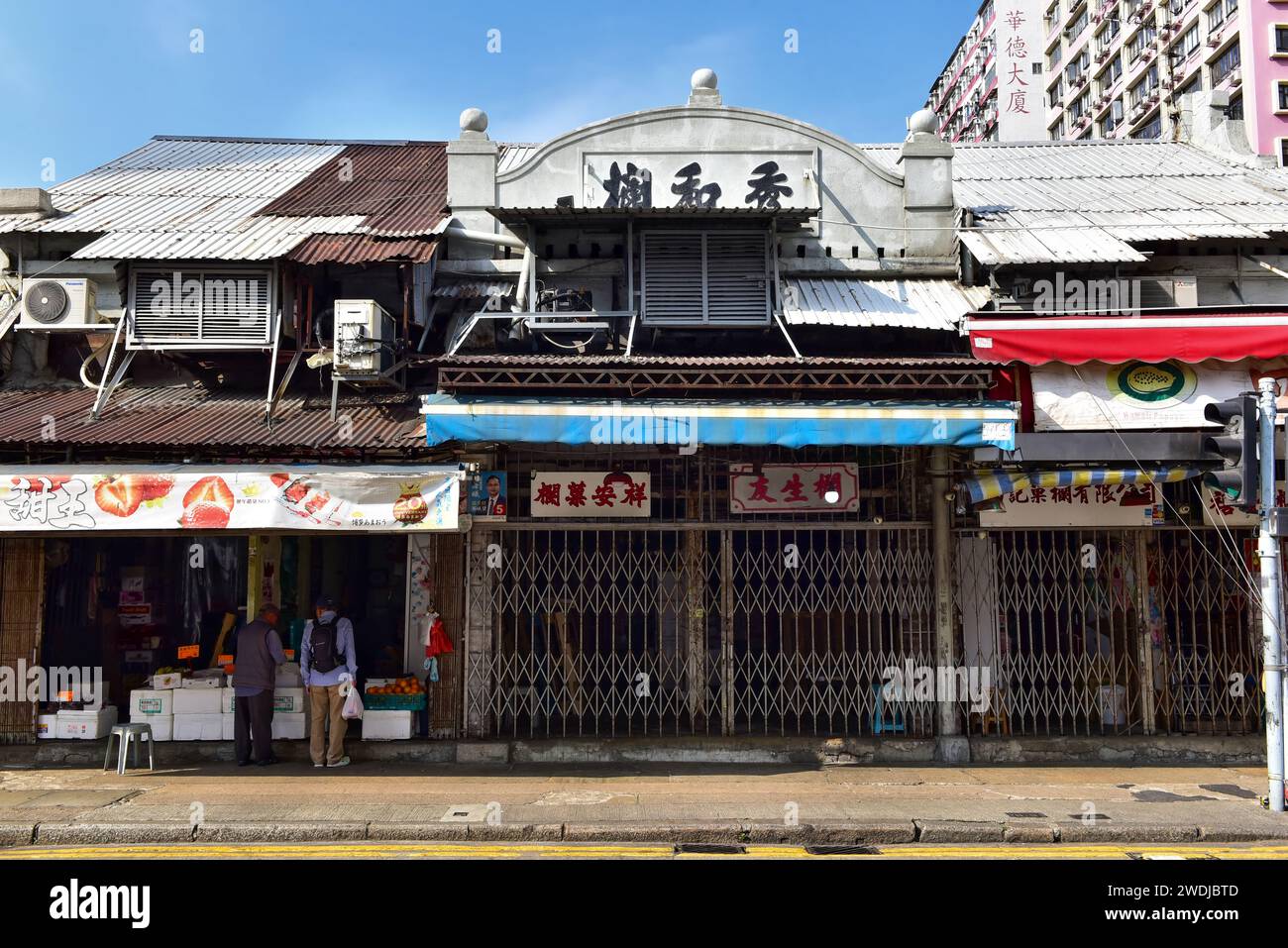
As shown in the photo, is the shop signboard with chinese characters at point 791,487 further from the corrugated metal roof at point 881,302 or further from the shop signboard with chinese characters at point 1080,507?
the corrugated metal roof at point 881,302

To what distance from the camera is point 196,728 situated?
424 inches

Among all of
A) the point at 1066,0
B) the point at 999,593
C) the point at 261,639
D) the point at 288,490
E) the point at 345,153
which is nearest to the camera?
the point at 288,490

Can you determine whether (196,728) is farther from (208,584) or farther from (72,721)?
(208,584)

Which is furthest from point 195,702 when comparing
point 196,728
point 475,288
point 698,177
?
point 698,177

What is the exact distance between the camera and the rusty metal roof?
12.5 m

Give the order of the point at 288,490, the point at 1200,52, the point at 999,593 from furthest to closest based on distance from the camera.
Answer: the point at 1200,52, the point at 999,593, the point at 288,490

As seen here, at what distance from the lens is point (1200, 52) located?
37.7 meters

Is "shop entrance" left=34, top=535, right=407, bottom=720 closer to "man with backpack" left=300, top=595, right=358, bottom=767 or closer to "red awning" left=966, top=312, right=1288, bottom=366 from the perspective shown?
"man with backpack" left=300, top=595, right=358, bottom=767

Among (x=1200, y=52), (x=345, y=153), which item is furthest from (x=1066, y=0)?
(x=345, y=153)

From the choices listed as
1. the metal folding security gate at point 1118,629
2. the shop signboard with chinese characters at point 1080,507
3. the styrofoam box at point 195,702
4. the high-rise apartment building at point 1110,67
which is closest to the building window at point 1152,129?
the high-rise apartment building at point 1110,67

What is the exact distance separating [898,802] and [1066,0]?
172 feet

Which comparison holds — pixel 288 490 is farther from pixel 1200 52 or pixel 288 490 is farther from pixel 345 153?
pixel 1200 52

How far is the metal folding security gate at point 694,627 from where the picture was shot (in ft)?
35.9

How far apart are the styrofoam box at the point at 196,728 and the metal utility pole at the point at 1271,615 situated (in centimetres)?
1099
